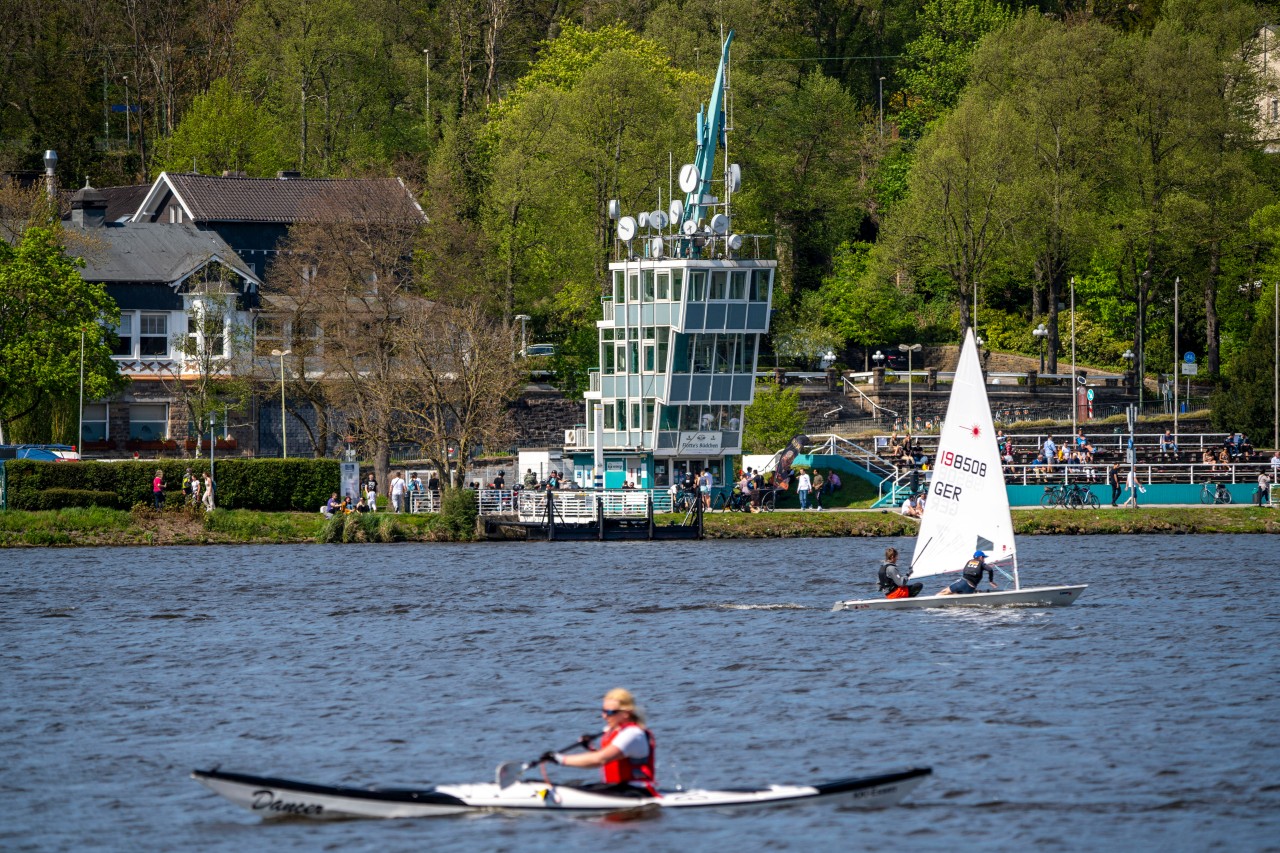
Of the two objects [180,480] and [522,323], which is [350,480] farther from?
[522,323]

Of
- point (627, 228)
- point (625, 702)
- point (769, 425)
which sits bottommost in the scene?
point (625, 702)

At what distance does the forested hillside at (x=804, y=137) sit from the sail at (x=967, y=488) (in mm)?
47546

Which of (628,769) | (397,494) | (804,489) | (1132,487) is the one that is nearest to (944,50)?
(1132,487)

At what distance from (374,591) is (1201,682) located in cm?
2661

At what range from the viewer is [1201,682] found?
37406 mm

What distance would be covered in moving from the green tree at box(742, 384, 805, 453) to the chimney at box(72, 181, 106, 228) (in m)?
37.1

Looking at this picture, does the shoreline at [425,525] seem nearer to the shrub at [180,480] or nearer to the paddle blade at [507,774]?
the shrub at [180,480]

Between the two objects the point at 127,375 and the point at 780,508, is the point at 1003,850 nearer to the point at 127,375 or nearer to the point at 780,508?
the point at 780,508

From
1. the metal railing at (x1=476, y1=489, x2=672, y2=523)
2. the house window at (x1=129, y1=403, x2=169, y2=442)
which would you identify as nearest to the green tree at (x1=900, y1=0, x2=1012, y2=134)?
the house window at (x1=129, y1=403, x2=169, y2=442)

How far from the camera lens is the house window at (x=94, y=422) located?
307 ft

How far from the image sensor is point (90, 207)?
352ft

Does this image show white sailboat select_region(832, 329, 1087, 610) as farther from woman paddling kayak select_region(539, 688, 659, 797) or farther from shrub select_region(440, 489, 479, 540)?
shrub select_region(440, 489, 479, 540)

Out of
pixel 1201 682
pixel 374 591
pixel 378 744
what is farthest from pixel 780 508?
pixel 378 744

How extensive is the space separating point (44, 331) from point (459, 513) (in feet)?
75.4
